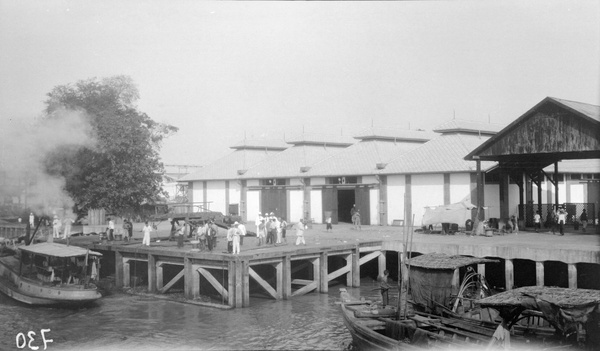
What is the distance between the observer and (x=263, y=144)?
56.1m

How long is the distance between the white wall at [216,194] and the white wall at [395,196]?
1608 cm

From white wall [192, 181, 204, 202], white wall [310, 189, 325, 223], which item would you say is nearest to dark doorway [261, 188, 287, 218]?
white wall [310, 189, 325, 223]

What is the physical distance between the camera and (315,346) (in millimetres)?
18984

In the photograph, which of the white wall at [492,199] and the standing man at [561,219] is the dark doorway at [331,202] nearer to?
the white wall at [492,199]

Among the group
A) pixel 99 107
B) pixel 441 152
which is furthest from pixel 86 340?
pixel 441 152

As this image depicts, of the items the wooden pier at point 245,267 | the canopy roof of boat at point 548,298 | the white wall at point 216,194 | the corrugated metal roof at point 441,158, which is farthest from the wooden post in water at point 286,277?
the white wall at point 216,194

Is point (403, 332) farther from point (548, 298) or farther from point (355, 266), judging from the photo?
point (355, 266)

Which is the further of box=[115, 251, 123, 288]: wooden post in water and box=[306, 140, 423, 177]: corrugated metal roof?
box=[306, 140, 423, 177]: corrugated metal roof

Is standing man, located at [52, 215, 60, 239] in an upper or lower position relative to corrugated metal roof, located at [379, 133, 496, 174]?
lower

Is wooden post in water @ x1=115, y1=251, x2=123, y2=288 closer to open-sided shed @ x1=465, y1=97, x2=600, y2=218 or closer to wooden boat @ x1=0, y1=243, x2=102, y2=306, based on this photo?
wooden boat @ x1=0, y1=243, x2=102, y2=306

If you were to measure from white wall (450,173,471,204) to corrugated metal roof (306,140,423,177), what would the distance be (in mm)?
5714

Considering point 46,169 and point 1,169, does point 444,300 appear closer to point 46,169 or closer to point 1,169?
point 1,169

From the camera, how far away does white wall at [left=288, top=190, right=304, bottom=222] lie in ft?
147

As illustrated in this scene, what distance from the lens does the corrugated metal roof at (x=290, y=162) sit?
46094 millimetres
